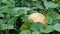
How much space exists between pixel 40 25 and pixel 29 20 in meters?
0.09

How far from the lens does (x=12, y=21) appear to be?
1350 mm

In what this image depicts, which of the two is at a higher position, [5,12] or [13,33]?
[5,12]

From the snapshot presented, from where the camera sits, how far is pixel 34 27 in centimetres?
126

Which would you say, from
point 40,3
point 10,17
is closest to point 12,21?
point 10,17

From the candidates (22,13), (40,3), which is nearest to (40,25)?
(22,13)

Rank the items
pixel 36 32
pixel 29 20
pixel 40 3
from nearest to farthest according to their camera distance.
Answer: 1. pixel 36 32
2. pixel 29 20
3. pixel 40 3

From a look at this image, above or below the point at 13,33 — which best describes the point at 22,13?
above

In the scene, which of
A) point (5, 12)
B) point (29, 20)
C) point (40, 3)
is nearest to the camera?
point (29, 20)

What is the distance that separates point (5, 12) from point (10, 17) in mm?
64

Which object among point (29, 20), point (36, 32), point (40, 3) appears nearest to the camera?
point (36, 32)

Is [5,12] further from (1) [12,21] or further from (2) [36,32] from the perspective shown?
(2) [36,32]

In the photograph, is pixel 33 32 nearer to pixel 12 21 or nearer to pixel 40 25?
pixel 40 25

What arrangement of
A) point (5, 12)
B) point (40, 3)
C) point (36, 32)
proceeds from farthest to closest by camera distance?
point (40, 3)
point (5, 12)
point (36, 32)

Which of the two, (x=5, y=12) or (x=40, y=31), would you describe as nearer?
(x=40, y=31)
